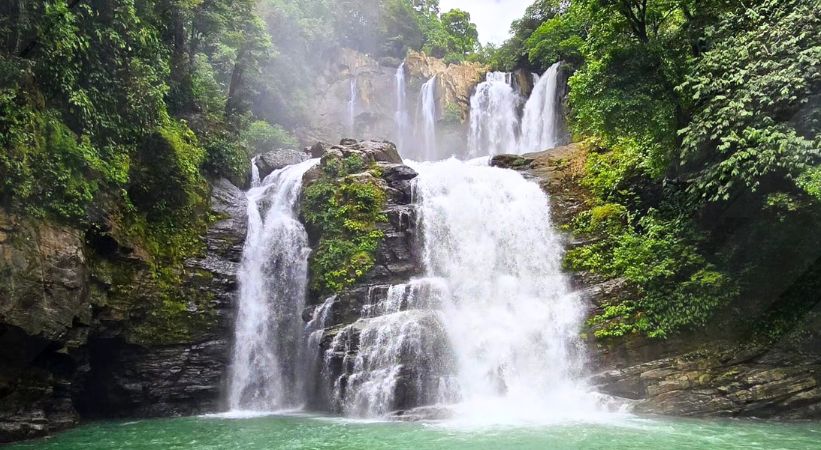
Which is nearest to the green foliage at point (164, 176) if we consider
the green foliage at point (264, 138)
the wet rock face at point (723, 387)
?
the green foliage at point (264, 138)

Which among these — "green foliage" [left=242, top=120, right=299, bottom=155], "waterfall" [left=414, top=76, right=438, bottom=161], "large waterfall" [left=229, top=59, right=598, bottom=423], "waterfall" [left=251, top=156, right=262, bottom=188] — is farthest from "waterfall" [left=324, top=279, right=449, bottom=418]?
"waterfall" [left=414, top=76, right=438, bottom=161]

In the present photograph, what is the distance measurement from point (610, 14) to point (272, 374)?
47.9 ft

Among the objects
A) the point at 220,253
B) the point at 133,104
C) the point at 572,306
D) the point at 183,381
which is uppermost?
the point at 133,104

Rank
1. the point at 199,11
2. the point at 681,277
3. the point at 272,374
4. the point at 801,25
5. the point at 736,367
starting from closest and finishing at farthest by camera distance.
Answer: the point at 801,25 < the point at 736,367 < the point at 681,277 < the point at 272,374 < the point at 199,11

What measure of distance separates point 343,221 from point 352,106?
69.3ft

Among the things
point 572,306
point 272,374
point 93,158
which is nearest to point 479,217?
point 572,306

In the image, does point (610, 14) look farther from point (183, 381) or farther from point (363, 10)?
point (363, 10)

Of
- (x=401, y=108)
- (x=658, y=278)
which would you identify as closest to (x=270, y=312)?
(x=658, y=278)

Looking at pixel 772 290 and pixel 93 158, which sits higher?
pixel 93 158

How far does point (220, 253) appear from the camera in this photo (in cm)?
1792

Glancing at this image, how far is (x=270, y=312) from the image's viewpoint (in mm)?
17500

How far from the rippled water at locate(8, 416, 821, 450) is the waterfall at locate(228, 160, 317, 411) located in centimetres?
332

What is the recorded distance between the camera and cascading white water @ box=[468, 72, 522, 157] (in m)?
30.3

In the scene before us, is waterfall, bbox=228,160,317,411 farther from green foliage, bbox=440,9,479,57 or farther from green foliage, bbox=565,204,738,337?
green foliage, bbox=440,9,479,57
